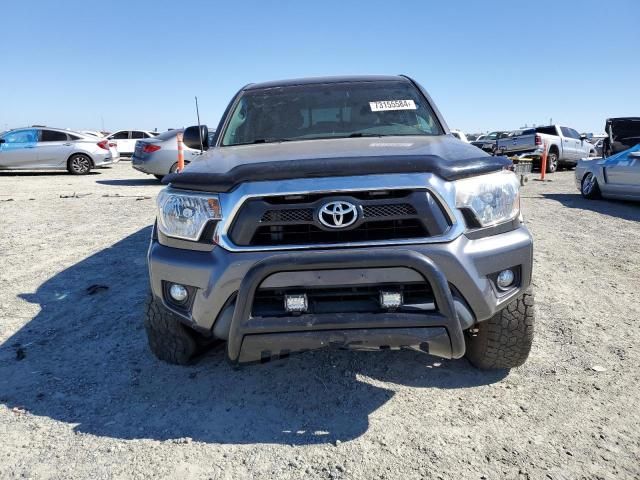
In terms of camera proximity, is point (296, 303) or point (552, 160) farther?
point (552, 160)

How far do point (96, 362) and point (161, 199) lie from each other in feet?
4.19

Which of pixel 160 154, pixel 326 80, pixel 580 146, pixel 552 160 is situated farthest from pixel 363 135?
pixel 580 146

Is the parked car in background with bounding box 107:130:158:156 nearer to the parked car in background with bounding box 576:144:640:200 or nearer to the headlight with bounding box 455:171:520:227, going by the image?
the parked car in background with bounding box 576:144:640:200

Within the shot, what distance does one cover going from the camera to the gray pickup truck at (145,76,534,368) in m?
2.25

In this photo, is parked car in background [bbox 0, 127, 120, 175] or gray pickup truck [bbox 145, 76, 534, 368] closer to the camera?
gray pickup truck [bbox 145, 76, 534, 368]

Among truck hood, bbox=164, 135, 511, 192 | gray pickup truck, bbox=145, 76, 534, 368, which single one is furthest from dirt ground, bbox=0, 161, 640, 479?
truck hood, bbox=164, 135, 511, 192

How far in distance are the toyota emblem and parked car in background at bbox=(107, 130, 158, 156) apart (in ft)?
79.8

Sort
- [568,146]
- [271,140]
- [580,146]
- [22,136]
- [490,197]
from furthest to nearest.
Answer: [580,146], [568,146], [22,136], [271,140], [490,197]

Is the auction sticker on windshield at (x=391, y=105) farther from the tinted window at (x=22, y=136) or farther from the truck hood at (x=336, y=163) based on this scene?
the tinted window at (x=22, y=136)

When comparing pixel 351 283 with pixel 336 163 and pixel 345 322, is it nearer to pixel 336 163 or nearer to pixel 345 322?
pixel 345 322

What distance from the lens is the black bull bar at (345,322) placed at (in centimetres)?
222

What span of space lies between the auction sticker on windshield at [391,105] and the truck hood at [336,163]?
2.81 feet

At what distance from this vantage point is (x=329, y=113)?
3.75 metres

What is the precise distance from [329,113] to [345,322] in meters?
1.98
